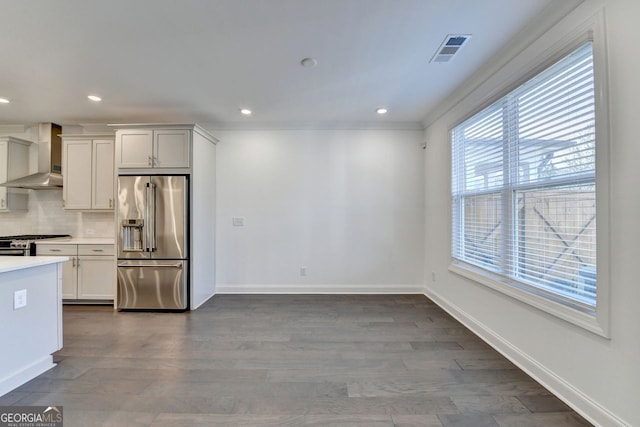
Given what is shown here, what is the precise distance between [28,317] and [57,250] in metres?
2.11

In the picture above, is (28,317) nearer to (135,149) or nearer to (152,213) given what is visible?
(152,213)

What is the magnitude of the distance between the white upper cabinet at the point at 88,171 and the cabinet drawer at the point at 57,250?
1.91 ft

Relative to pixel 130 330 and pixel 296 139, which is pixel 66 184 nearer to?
pixel 130 330

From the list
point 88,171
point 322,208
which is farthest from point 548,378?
point 88,171

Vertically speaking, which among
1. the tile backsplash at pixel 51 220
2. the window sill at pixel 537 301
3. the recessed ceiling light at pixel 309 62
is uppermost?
the recessed ceiling light at pixel 309 62

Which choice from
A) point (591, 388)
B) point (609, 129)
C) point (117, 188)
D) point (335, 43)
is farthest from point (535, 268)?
point (117, 188)

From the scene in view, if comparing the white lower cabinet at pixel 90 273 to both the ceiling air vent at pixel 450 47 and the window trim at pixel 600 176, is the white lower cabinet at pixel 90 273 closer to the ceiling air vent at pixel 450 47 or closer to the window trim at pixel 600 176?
the ceiling air vent at pixel 450 47

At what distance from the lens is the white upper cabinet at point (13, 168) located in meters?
4.00

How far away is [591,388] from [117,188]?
4861 millimetres

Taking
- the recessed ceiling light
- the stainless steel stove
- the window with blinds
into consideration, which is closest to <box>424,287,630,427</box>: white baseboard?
the window with blinds

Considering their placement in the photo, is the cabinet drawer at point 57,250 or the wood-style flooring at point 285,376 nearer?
the wood-style flooring at point 285,376

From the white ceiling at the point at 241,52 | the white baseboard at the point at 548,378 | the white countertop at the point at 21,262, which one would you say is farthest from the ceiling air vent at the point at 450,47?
the white countertop at the point at 21,262

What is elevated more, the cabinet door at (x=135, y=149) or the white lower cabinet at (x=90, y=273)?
the cabinet door at (x=135, y=149)

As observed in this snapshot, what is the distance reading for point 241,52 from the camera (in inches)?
93.7
